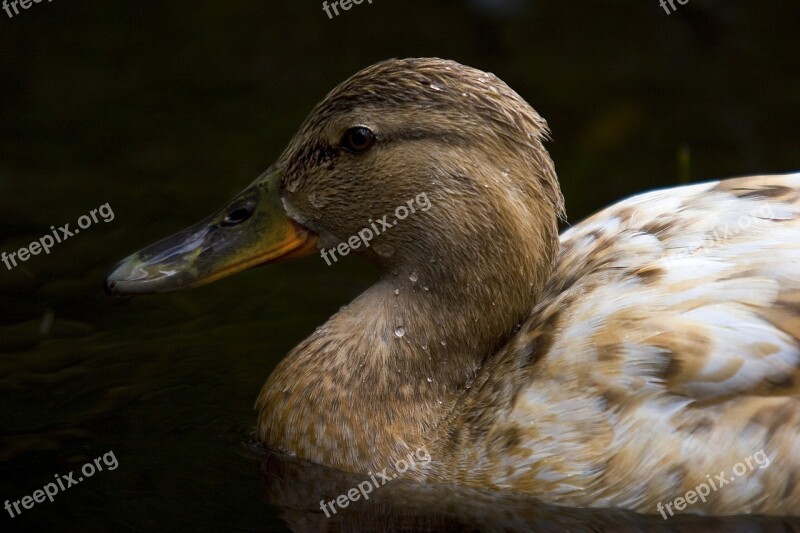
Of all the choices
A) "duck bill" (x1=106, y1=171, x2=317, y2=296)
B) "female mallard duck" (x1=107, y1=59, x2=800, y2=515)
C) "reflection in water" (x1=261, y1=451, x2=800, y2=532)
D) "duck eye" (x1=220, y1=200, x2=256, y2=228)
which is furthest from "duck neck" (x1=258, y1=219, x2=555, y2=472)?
"duck eye" (x1=220, y1=200, x2=256, y2=228)

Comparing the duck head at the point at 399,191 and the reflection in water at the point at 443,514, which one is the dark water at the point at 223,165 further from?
the duck head at the point at 399,191

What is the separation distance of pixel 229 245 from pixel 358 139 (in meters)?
0.72

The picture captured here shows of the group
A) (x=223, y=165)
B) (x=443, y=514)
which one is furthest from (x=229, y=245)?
(x=223, y=165)

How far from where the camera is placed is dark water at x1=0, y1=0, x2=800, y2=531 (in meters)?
5.33

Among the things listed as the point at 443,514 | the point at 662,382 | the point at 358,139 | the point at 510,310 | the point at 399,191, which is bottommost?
the point at 443,514

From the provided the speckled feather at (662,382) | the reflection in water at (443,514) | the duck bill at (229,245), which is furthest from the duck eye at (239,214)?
the speckled feather at (662,382)

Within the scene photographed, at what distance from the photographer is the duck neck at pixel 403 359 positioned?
17.6 feet

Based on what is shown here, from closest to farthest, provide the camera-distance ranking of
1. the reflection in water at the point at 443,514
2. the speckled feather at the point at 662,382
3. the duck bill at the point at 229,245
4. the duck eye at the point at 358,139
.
→ the speckled feather at the point at 662,382, the reflection in water at the point at 443,514, the duck eye at the point at 358,139, the duck bill at the point at 229,245

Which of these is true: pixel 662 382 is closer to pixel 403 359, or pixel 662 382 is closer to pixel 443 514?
pixel 443 514

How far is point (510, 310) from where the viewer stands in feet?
17.8

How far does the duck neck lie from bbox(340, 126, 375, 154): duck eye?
0.52 meters

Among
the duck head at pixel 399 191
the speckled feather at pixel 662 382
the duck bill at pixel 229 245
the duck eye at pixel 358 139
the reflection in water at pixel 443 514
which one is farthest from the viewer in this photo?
the duck bill at pixel 229 245

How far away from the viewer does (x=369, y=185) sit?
550 centimetres

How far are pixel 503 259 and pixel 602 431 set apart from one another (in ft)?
2.80
